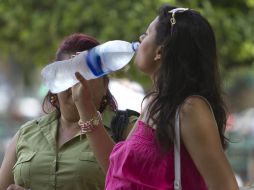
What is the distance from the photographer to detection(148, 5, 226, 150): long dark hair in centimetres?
305

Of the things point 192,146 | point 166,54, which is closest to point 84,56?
point 166,54

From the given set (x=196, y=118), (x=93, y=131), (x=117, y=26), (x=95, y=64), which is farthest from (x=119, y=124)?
(x=117, y=26)

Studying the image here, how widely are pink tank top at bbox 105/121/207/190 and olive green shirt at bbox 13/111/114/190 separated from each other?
59cm

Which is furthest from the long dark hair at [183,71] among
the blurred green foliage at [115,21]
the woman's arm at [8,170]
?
the blurred green foliage at [115,21]

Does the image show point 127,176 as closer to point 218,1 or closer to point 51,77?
point 51,77

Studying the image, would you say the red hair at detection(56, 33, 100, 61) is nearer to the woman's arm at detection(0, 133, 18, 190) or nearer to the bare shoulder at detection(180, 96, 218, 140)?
the woman's arm at detection(0, 133, 18, 190)

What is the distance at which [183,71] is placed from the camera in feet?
10.1

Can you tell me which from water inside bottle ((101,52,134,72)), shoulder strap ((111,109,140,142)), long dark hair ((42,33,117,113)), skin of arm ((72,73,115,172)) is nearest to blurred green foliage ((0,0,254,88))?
long dark hair ((42,33,117,113))

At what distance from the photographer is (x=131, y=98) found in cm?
996

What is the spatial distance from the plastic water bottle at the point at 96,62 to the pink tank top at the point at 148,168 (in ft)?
1.79

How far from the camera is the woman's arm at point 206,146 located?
2943 mm

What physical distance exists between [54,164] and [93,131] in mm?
338

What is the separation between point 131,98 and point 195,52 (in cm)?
686

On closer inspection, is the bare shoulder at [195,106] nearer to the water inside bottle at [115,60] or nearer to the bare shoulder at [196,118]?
the bare shoulder at [196,118]
